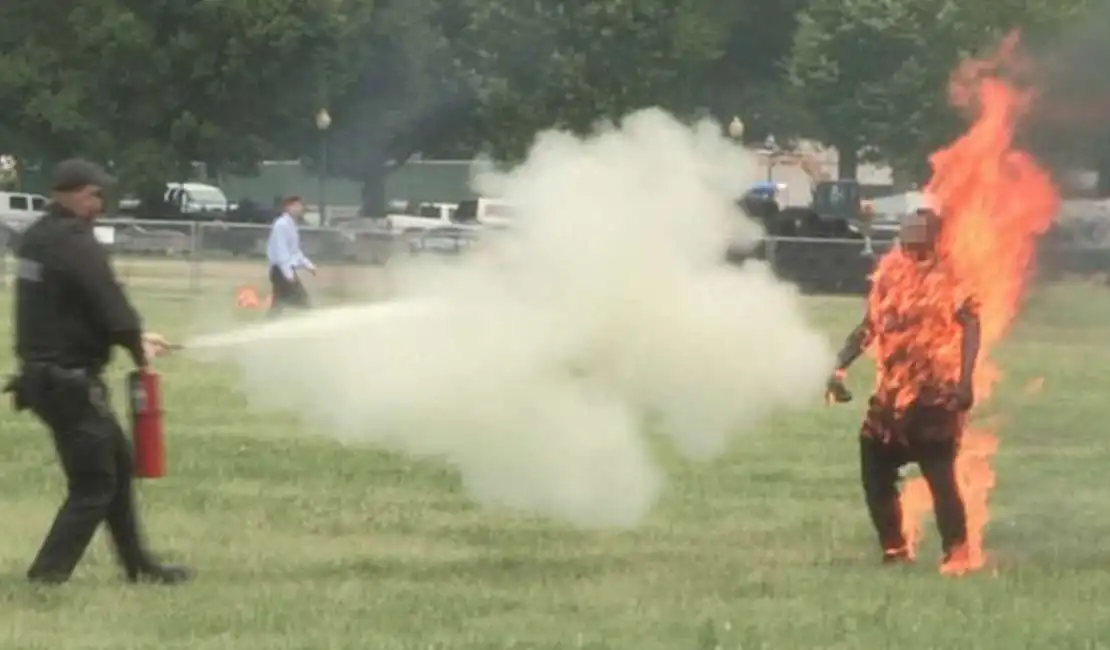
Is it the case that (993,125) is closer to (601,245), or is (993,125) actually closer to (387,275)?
(601,245)

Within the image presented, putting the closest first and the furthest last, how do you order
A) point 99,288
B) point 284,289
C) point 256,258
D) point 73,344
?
point 99,288 < point 73,344 < point 284,289 < point 256,258

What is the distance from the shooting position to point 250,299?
28.0 meters

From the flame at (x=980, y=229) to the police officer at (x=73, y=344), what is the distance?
337 centimetres

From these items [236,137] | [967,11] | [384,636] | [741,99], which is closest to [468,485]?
[384,636]

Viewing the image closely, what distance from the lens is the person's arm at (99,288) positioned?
8938mm

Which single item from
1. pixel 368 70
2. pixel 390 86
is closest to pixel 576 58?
pixel 368 70

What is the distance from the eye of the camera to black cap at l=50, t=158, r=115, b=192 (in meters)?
9.06

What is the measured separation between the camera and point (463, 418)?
9.89 m

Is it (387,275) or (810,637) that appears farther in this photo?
(387,275)

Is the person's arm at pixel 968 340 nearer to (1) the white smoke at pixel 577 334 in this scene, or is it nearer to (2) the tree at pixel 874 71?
(1) the white smoke at pixel 577 334

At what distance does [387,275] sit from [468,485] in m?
1.34

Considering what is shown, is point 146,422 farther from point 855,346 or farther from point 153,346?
point 855,346

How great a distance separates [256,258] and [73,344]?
23.0 meters

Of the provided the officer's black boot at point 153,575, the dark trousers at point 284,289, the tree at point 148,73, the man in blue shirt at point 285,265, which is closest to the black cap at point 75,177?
the officer's black boot at point 153,575
